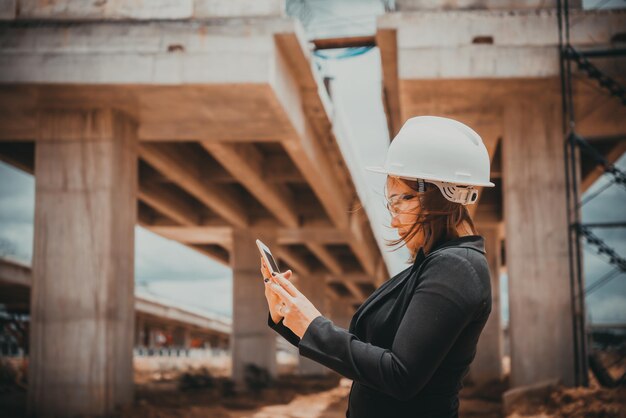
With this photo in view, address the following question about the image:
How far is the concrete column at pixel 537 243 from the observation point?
692 inches

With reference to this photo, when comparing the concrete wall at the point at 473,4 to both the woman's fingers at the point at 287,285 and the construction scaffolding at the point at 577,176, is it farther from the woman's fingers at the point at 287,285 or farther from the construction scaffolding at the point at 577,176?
the woman's fingers at the point at 287,285

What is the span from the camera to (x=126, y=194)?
1844cm

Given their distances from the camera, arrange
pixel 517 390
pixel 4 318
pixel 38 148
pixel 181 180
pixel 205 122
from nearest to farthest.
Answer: pixel 517 390 < pixel 38 148 < pixel 205 122 < pixel 181 180 < pixel 4 318

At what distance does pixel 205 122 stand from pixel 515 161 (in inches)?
272

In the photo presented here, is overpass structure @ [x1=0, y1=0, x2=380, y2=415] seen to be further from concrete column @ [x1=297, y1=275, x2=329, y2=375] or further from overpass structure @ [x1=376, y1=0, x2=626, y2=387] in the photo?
concrete column @ [x1=297, y1=275, x2=329, y2=375]

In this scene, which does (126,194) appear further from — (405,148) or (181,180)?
(405,148)

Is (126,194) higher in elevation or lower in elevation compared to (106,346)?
higher

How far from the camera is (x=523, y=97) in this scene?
18578 millimetres

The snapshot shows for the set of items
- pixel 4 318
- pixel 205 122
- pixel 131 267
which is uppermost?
pixel 205 122

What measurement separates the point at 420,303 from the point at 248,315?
3321cm

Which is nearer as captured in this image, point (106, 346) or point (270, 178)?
point (106, 346)

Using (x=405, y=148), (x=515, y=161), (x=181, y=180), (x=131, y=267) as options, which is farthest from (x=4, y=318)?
(x=405, y=148)

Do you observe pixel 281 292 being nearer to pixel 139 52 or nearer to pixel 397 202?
pixel 397 202

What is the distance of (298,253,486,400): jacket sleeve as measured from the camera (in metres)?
2.39
